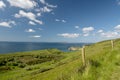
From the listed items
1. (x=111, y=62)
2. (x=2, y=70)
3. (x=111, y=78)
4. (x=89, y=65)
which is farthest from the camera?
(x=2, y=70)

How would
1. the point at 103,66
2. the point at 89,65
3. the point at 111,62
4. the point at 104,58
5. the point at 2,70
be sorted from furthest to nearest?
the point at 2,70 → the point at 104,58 → the point at 111,62 → the point at 103,66 → the point at 89,65

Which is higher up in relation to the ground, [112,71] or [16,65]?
[112,71]

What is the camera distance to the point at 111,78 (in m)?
11.7

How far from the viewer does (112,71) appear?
13.5 meters

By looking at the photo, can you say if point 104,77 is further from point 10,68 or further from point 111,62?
point 10,68

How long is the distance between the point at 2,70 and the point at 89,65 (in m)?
61.7

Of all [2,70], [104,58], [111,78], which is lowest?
[2,70]

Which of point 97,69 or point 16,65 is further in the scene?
point 16,65

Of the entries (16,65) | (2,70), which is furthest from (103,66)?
(16,65)

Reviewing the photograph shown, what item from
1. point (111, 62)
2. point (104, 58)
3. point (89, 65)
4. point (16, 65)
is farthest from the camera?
point (16, 65)

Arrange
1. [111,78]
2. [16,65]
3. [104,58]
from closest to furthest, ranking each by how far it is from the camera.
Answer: [111,78] < [104,58] < [16,65]

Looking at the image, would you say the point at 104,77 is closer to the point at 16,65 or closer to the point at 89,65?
the point at 89,65

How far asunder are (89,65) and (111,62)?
3.36 meters

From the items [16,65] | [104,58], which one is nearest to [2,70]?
[16,65]
